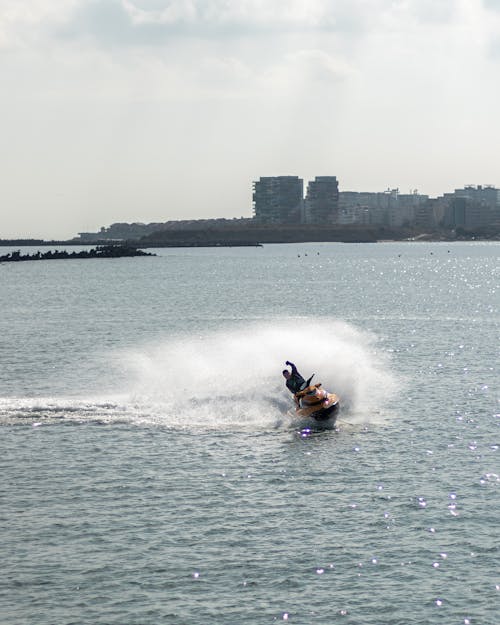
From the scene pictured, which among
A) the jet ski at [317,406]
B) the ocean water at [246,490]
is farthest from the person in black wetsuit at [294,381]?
the ocean water at [246,490]

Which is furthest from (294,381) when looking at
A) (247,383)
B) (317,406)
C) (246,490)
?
(246,490)

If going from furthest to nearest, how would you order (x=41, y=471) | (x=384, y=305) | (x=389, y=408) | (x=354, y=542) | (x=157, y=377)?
(x=384, y=305) < (x=157, y=377) < (x=389, y=408) < (x=41, y=471) < (x=354, y=542)

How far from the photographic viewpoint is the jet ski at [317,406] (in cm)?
4647

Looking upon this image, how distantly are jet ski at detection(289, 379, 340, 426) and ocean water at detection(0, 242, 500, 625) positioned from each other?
2.20ft

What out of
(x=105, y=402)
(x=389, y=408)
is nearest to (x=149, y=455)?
(x=105, y=402)

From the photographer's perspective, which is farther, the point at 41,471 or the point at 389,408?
the point at 389,408

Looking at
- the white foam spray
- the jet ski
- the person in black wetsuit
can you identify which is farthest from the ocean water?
the person in black wetsuit

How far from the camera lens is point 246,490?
37000 mm

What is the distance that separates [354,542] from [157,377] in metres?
33.5

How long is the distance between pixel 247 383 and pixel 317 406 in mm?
10111

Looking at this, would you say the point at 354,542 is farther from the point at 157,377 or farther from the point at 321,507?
the point at 157,377

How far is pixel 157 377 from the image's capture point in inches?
2504

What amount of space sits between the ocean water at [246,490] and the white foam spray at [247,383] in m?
0.19

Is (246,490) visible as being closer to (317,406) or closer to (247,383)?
(317,406)
